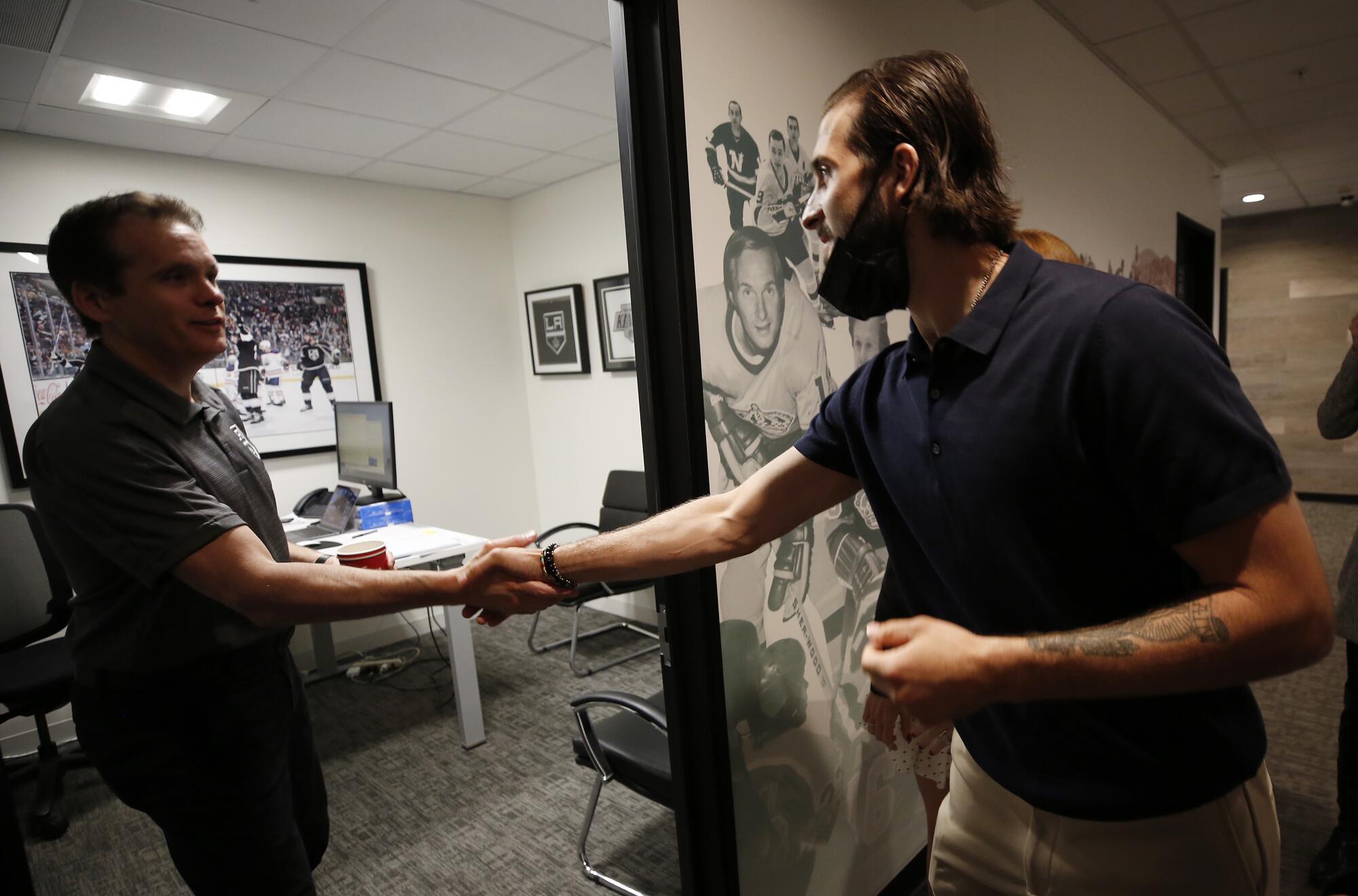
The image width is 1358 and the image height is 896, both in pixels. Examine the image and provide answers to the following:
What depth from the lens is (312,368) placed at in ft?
13.3

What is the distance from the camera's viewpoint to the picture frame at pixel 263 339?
10.3ft

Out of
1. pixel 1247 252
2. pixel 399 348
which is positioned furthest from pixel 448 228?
pixel 1247 252

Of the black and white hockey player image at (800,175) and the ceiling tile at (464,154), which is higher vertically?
the ceiling tile at (464,154)

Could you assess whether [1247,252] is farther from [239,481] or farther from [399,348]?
[239,481]

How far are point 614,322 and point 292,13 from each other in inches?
92.7

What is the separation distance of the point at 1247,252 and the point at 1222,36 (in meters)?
5.38

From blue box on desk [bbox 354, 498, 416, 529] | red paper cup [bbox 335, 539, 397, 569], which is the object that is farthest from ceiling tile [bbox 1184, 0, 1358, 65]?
blue box on desk [bbox 354, 498, 416, 529]

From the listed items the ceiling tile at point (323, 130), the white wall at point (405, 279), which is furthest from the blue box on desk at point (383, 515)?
the ceiling tile at point (323, 130)

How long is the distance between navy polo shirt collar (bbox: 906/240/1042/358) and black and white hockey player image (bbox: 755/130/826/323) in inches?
27.5

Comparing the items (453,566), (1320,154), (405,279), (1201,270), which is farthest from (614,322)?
(1320,154)

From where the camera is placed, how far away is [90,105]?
114 inches

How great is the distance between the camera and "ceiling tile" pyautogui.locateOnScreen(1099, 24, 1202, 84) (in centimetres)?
311

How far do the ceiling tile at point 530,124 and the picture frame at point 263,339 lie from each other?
128cm

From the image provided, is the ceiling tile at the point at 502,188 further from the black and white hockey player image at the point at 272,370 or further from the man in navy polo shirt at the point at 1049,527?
the man in navy polo shirt at the point at 1049,527
